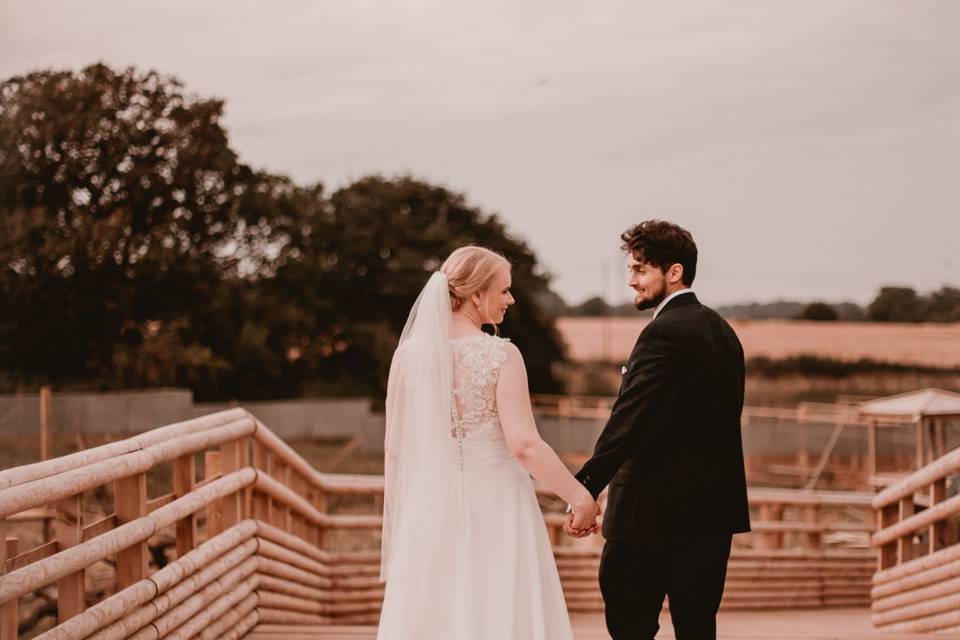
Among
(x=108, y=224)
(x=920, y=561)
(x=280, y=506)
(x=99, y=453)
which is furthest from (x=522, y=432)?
(x=108, y=224)

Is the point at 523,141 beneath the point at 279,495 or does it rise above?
above

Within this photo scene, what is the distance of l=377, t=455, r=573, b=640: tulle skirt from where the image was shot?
3693 millimetres

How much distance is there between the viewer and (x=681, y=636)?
12.2 feet

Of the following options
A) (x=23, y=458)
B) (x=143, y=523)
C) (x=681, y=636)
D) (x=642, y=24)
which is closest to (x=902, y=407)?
(x=681, y=636)

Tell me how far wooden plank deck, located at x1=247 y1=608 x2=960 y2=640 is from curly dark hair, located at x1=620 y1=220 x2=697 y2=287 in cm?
207

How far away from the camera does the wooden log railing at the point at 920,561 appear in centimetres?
574

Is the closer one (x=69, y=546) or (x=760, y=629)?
(x=69, y=546)

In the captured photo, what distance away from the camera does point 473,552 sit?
3.74 m

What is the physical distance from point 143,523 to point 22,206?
18.7 metres

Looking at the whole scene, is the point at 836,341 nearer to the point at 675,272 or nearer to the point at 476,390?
the point at 675,272

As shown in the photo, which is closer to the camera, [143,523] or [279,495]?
[143,523]

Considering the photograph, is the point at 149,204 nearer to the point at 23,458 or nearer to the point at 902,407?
the point at 23,458

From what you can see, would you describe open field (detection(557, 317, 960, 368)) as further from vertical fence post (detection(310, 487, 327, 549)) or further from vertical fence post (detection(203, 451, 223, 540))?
vertical fence post (detection(203, 451, 223, 540))

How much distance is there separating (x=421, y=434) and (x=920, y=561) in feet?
12.0
